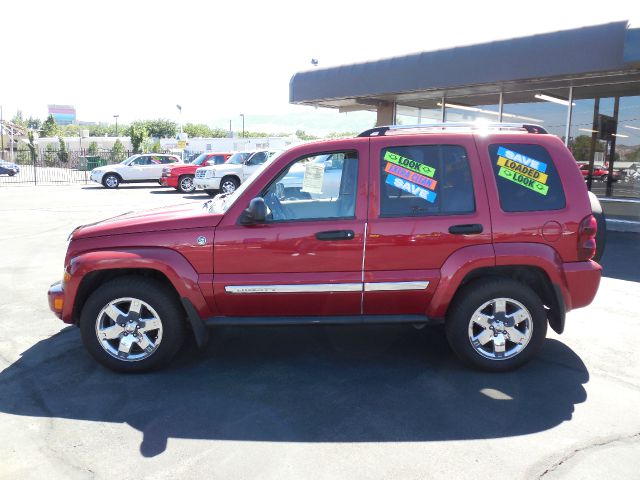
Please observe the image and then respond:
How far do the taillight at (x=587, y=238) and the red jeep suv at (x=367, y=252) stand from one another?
11 mm

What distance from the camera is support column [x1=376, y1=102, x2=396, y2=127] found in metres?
16.7

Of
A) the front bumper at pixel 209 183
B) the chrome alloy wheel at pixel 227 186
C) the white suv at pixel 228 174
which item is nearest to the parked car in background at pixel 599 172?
the white suv at pixel 228 174

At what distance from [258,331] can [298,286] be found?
1.40 metres

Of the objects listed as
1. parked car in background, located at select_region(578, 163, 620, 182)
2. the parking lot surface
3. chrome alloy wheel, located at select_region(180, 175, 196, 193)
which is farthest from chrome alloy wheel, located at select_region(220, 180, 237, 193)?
the parking lot surface

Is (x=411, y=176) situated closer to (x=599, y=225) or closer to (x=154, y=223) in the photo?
(x=599, y=225)

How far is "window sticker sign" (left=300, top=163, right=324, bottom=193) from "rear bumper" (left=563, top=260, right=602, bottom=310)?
6.57ft

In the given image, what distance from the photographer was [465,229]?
4141 mm

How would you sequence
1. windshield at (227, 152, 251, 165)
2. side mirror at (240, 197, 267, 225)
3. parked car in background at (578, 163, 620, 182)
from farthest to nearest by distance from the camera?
windshield at (227, 152, 251, 165), parked car in background at (578, 163, 620, 182), side mirror at (240, 197, 267, 225)

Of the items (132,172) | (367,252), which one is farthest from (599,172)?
(132,172)

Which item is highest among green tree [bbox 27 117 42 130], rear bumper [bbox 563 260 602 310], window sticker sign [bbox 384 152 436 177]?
green tree [bbox 27 117 42 130]

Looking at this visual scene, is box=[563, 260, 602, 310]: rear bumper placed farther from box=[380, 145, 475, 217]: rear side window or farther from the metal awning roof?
the metal awning roof

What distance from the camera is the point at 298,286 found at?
4156mm

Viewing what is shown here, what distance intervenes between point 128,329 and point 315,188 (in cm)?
184

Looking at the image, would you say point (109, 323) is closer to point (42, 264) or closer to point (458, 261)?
point (458, 261)
